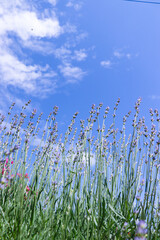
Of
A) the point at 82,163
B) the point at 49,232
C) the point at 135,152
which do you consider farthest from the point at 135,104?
the point at 49,232

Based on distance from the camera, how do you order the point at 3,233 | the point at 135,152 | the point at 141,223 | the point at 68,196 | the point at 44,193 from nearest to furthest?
the point at 141,223 → the point at 3,233 → the point at 68,196 → the point at 135,152 → the point at 44,193

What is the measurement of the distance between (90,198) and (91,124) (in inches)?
26.5

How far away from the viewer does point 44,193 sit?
2549 millimetres

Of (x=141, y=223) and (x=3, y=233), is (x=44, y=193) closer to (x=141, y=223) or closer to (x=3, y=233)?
(x=3, y=233)

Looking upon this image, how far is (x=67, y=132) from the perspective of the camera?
9.58ft

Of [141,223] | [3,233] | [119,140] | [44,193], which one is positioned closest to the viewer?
[141,223]

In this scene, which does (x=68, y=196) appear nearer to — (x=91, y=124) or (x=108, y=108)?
(x=91, y=124)

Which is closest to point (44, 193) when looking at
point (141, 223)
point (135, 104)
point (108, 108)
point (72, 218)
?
point (72, 218)

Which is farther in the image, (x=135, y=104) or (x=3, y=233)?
(x=135, y=104)

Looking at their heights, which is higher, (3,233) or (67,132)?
(67,132)

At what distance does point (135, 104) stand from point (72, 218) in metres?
1.19

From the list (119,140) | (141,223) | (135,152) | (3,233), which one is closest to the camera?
(141,223)

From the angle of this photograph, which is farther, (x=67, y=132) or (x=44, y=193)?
(x=67, y=132)

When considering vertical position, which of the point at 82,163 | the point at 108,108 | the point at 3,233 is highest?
the point at 108,108
